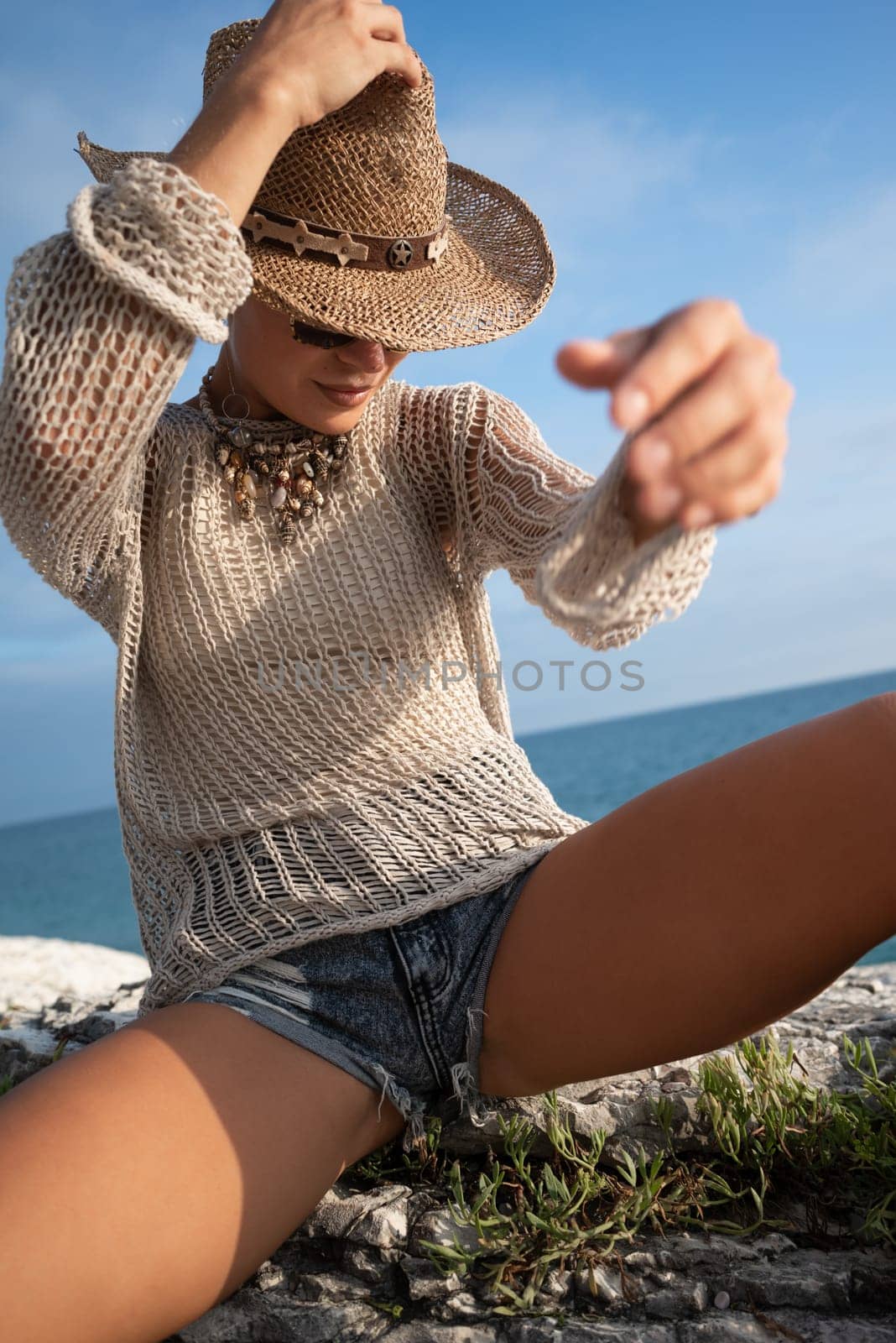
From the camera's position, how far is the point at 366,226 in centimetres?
195

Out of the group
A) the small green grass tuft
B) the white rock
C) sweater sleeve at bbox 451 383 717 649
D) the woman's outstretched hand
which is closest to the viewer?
the woman's outstretched hand

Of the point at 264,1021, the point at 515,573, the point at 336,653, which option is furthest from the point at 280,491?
the point at 264,1021

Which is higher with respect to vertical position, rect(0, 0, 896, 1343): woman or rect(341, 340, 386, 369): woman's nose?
rect(341, 340, 386, 369): woman's nose

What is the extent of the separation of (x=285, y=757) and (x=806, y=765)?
3.05ft

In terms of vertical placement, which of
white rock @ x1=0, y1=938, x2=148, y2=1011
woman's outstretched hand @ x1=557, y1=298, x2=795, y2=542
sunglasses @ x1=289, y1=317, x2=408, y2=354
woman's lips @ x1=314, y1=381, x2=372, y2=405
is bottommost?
white rock @ x1=0, y1=938, x2=148, y2=1011

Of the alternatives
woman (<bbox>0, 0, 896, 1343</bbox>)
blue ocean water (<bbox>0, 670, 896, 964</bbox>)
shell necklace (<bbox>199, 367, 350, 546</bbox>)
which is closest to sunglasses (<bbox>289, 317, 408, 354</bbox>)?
woman (<bbox>0, 0, 896, 1343</bbox>)

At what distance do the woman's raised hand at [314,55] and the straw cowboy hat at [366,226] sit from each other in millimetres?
108

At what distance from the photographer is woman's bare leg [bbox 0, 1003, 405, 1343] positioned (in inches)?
54.9

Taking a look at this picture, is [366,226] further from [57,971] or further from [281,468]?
[57,971]

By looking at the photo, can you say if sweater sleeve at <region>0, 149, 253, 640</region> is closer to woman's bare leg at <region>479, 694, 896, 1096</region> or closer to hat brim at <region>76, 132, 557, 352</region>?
hat brim at <region>76, 132, 557, 352</region>

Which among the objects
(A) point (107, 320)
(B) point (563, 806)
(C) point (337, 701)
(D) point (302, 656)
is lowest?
(B) point (563, 806)

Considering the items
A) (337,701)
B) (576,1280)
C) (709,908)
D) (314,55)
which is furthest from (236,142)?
(576,1280)

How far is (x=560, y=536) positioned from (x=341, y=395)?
670 mm

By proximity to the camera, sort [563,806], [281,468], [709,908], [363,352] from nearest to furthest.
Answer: [709,908] → [363,352] → [281,468] → [563,806]
